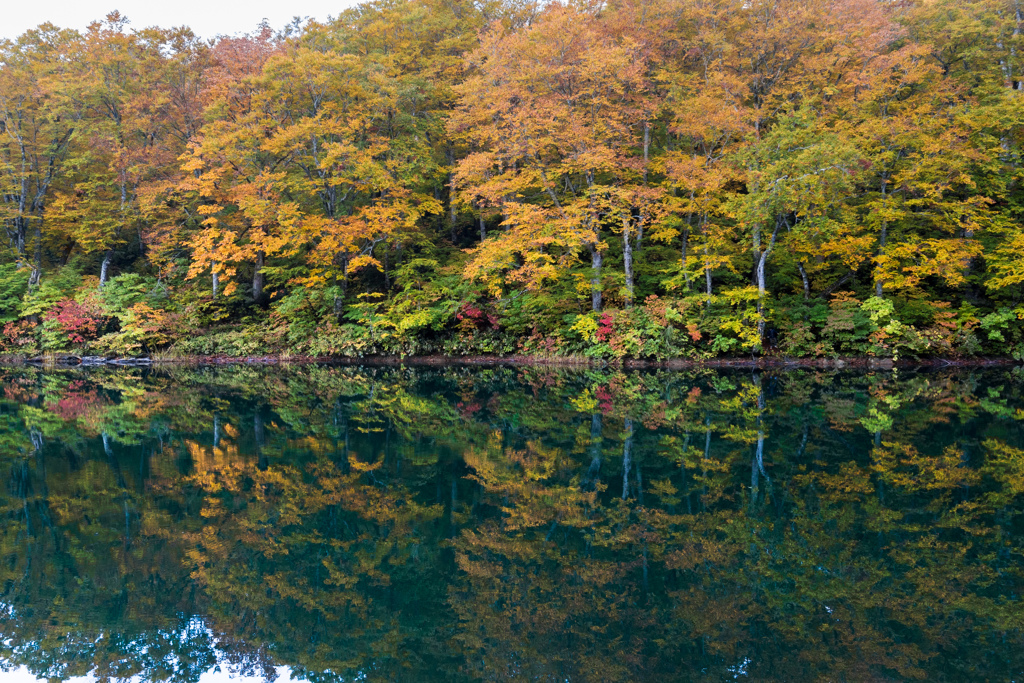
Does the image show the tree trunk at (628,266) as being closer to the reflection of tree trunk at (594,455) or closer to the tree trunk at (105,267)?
the reflection of tree trunk at (594,455)

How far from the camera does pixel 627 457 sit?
26.2ft

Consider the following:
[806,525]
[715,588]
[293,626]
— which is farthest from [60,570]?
[806,525]

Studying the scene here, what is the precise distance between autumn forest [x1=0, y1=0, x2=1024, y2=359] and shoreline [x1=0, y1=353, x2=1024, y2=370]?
31 cm

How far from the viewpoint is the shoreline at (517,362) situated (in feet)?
55.2

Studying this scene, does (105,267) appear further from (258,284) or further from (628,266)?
(628,266)

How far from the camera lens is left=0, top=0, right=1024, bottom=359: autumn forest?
1706 centimetres

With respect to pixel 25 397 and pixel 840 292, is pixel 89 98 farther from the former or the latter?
pixel 840 292

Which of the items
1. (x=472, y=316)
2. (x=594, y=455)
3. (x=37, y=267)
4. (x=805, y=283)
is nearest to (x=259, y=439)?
(x=594, y=455)

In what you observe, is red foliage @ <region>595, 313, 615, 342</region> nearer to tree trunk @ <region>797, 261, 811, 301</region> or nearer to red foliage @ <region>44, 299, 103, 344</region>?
tree trunk @ <region>797, 261, 811, 301</region>

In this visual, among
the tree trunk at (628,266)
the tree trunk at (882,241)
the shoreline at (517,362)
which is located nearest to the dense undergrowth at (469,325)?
the shoreline at (517,362)

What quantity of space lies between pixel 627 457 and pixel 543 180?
12.9 m

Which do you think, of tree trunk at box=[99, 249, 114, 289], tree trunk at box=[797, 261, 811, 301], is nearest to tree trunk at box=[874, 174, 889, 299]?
tree trunk at box=[797, 261, 811, 301]

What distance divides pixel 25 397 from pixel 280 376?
5.81 meters

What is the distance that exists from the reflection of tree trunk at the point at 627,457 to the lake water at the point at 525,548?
0.09m
